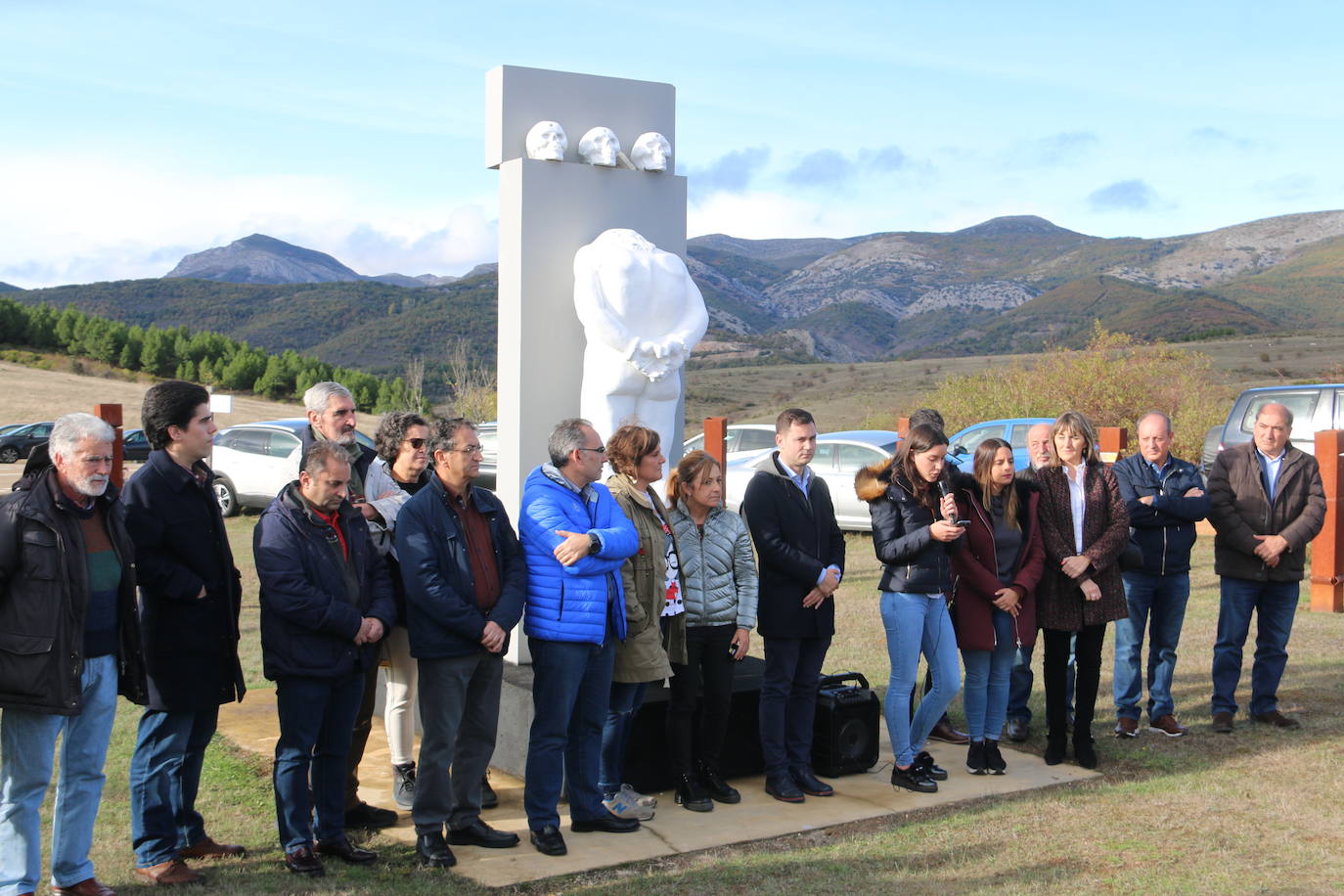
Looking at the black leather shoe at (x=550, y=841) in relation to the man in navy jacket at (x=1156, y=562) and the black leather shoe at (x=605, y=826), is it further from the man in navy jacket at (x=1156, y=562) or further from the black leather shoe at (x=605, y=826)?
the man in navy jacket at (x=1156, y=562)

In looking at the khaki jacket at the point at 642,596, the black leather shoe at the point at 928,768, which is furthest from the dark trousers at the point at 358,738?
the black leather shoe at the point at 928,768

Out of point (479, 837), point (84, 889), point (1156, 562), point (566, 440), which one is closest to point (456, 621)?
point (566, 440)

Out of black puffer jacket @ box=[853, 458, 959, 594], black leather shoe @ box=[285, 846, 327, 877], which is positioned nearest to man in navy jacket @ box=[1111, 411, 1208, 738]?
black puffer jacket @ box=[853, 458, 959, 594]

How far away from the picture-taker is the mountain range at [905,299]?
301 ft

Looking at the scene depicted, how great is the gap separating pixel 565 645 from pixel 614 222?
9.05 ft

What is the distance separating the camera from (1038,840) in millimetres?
4867

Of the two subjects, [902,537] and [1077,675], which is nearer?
[902,537]

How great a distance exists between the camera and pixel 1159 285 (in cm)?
13800

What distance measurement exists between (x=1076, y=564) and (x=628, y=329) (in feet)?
8.56

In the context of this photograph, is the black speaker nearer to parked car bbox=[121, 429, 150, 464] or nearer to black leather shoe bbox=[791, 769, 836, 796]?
black leather shoe bbox=[791, 769, 836, 796]

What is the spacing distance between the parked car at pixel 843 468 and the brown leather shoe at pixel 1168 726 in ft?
29.1

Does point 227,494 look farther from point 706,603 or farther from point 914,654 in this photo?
point 914,654

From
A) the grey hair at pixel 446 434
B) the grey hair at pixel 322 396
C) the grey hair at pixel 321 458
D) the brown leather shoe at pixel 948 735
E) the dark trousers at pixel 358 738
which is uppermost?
the grey hair at pixel 322 396

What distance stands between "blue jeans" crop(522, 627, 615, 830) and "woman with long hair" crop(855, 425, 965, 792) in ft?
4.57
